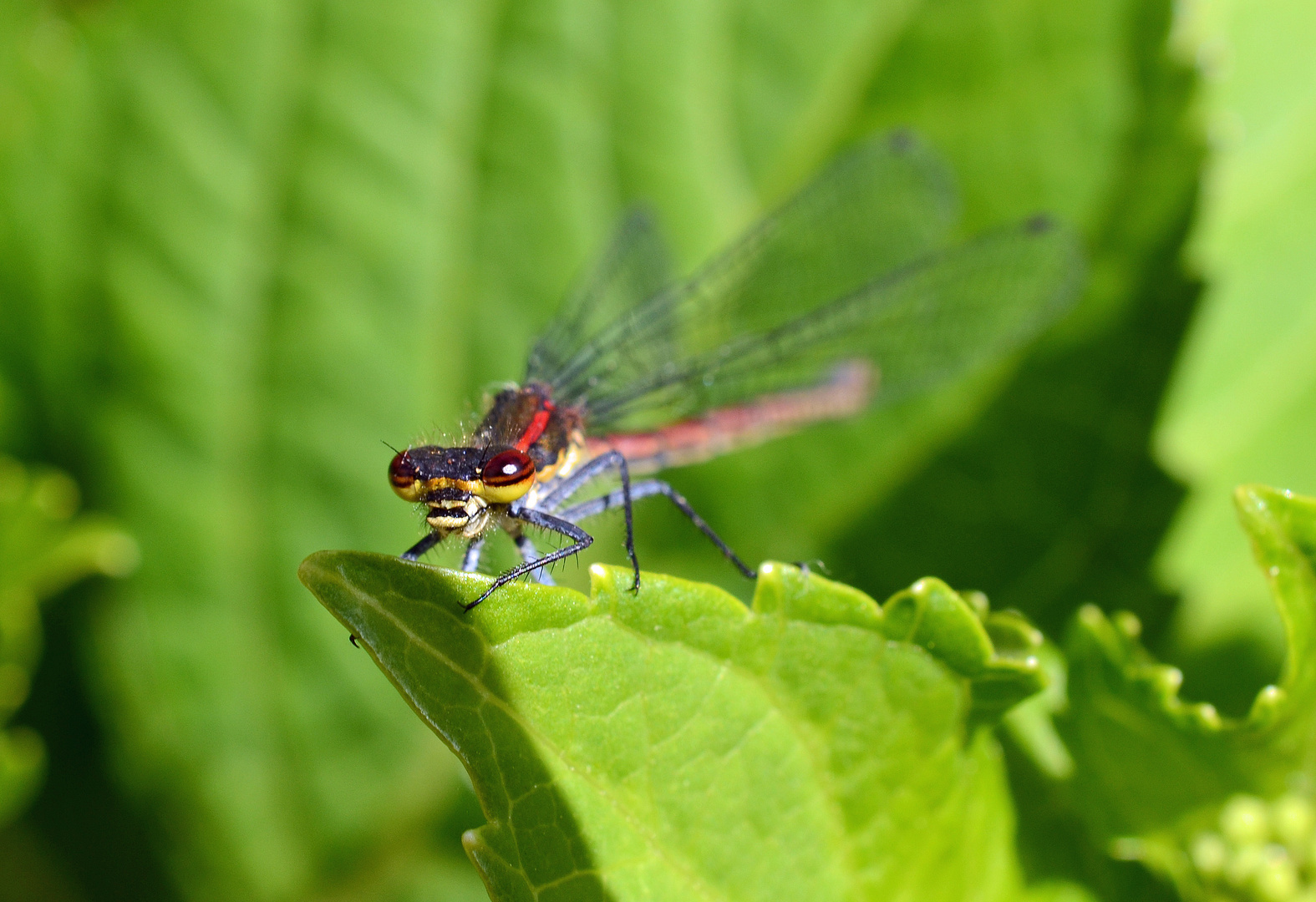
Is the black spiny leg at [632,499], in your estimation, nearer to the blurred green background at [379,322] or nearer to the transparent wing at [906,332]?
the transparent wing at [906,332]

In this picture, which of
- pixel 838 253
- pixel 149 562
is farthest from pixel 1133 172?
pixel 149 562

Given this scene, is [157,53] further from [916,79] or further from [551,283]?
[916,79]

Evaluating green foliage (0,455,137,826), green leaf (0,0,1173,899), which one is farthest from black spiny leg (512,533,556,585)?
green foliage (0,455,137,826)

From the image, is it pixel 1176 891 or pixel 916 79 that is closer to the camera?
pixel 1176 891

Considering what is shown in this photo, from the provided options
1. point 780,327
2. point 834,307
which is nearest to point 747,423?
point 780,327

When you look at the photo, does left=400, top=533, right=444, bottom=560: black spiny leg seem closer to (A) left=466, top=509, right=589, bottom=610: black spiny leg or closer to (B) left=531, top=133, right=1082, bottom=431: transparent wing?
(A) left=466, top=509, right=589, bottom=610: black spiny leg

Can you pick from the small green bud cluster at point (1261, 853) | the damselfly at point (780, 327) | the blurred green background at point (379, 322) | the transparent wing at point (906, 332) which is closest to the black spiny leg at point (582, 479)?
the damselfly at point (780, 327)

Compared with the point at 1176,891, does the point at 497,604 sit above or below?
above

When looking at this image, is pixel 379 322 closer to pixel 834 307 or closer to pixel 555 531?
pixel 834 307
